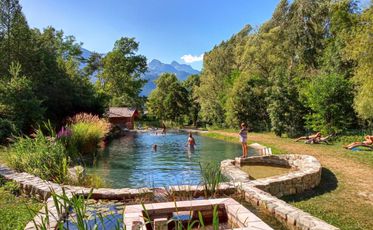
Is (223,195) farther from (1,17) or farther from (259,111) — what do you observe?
(259,111)

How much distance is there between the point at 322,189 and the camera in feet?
28.7

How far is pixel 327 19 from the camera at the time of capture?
28.0m

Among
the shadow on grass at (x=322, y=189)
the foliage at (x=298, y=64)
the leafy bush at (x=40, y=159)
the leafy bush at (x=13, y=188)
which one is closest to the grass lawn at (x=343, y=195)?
the shadow on grass at (x=322, y=189)

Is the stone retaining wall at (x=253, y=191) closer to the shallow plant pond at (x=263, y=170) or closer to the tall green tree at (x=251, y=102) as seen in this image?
the shallow plant pond at (x=263, y=170)

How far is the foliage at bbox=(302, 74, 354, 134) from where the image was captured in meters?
20.5

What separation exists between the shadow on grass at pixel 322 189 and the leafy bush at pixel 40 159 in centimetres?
605

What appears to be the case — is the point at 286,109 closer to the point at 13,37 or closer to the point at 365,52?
the point at 365,52

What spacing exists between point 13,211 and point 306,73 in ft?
82.9

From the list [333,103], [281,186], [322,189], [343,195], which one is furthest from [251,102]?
[343,195]

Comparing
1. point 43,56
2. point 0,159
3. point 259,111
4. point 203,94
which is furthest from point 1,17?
point 203,94

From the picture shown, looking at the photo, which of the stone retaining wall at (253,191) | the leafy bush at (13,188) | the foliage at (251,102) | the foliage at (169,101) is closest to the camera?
the stone retaining wall at (253,191)

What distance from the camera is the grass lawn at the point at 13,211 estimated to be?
200 inches

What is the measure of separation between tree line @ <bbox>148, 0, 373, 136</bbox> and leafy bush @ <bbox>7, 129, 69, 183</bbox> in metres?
13.1

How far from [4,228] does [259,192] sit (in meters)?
5.03
